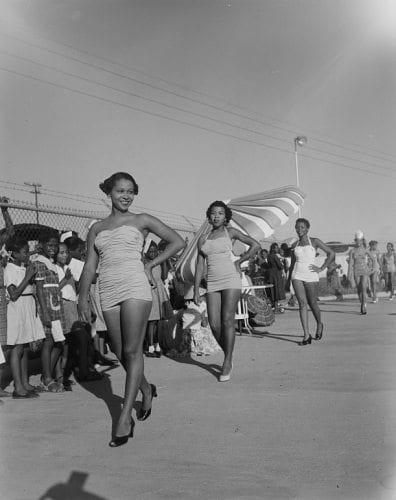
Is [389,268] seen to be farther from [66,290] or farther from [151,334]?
[66,290]

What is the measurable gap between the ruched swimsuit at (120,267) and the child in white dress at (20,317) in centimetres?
151

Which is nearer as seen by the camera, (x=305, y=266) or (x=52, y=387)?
(x=52, y=387)

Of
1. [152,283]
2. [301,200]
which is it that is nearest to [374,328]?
[301,200]

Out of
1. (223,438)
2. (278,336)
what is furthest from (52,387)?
(278,336)

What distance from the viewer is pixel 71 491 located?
10.1 feet

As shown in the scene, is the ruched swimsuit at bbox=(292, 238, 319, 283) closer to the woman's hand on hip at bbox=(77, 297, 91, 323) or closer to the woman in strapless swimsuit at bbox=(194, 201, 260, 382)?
the woman in strapless swimsuit at bbox=(194, 201, 260, 382)

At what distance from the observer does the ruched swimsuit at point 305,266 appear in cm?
849

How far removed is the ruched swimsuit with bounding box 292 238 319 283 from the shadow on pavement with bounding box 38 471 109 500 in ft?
18.8

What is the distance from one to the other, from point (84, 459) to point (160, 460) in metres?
0.47

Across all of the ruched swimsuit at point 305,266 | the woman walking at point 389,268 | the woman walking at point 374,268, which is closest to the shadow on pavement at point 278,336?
the ruched swimsuit at point 305,266

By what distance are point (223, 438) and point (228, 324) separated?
2.23 meters

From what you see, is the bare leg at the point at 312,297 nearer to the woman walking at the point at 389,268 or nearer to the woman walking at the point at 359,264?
the woman walking at the point at 359,264

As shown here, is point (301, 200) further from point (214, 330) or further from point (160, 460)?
point (160, 460)

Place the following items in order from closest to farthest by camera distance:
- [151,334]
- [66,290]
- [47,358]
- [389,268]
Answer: [47,358], [66,290], [151,334], [389,268]
